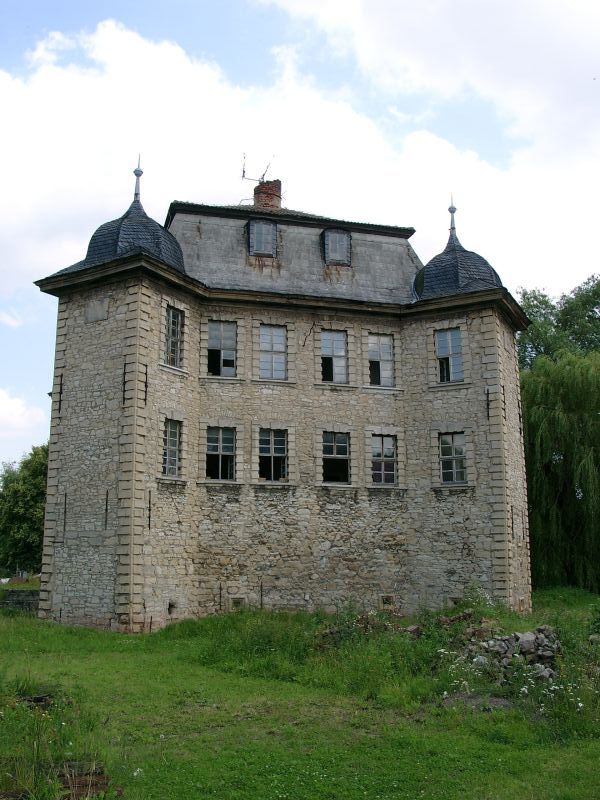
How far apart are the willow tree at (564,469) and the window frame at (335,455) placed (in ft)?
24.6

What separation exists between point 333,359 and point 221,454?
4276 millimetres

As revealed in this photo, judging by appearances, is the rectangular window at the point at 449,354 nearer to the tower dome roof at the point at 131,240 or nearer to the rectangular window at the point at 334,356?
the rectangular window at the point at 334,356

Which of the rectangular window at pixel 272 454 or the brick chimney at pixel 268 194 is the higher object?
the brick chimney at pixel 268 194

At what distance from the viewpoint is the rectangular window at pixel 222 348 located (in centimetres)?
2206

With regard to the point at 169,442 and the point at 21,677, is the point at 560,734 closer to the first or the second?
the point at 21,677

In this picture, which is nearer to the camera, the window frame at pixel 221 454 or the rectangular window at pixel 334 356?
the window frame at pixel 221 454

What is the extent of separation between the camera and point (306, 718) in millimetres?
10438

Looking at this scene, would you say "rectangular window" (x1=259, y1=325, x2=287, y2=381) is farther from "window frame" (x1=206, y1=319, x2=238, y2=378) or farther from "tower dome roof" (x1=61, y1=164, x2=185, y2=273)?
"tower dome roof" (x1=61, y1=164, x2=185, y2=273)

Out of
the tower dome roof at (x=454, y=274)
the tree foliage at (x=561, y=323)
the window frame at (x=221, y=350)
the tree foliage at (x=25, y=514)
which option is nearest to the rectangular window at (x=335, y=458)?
the window frame at (x=221, y=350)

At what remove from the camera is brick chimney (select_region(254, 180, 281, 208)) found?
27266mm

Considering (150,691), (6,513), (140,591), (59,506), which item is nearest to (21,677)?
(150,691)

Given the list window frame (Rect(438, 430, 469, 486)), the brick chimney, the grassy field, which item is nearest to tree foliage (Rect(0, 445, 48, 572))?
the brick chimney

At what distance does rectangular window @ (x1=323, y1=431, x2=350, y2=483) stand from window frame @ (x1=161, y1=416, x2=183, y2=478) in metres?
4.07

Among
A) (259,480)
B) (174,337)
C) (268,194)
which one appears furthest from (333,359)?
(268,194)
